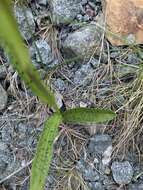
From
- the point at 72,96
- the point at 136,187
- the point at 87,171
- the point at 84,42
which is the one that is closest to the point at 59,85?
the point at 72,96

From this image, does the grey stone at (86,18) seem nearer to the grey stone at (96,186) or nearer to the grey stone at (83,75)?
the grey stone at (83,75)

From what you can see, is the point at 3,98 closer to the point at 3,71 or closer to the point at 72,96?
the point at 3,71

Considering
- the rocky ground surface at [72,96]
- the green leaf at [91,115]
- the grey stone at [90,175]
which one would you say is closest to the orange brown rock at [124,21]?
the rocky ground surface at [72,96]

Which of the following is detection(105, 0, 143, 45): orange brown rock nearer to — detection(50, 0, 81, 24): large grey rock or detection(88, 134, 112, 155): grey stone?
detection(50, 0, 81, 24): large grey rock

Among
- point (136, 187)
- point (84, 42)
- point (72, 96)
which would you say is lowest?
point (136, 187)

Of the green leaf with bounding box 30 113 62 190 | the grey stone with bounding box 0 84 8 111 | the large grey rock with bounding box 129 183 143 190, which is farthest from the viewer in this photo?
the grey stone with bounding box 0 84 8 111

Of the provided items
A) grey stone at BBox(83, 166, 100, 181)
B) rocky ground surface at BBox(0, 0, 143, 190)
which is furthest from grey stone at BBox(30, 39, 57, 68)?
grey stone at BBox(83, 166, 100, 181)

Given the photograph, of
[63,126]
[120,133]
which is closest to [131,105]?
[120,133]
